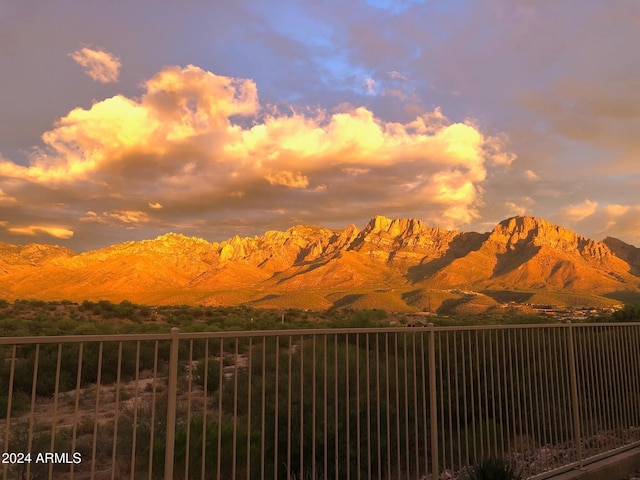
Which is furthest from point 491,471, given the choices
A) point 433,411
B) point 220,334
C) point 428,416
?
point 220,334

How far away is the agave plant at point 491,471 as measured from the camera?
5527mm

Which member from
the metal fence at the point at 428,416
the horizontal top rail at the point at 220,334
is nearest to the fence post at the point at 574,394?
the metal fence at the point at 428,416

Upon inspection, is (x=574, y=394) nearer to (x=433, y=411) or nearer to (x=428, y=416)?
(x=428, y=416)

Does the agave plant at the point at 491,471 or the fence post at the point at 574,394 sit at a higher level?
the fence post at the point at 574,394

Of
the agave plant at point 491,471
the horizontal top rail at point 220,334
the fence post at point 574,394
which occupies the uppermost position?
the horizontal top rail at point 220,334

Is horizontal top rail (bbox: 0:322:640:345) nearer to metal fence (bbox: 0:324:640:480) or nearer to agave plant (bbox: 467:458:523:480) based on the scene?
metal fence (bbox: 0:324:640:480)

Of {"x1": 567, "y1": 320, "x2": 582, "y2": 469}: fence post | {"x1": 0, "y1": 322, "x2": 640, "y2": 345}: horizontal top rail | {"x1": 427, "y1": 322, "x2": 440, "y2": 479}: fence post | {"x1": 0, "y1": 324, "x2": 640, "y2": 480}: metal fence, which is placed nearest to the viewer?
{"x1": 0, "y1": 322, "x2": 640, "y2": 345}: horizontal top rail

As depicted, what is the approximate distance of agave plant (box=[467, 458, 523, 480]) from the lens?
18.1 ft

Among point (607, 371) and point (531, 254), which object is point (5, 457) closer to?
point (607, 371)

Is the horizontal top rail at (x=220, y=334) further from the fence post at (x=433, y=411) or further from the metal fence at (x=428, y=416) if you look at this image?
the fence post at (x=433, y=411)

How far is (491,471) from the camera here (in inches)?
219

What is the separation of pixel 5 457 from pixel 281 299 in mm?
138048

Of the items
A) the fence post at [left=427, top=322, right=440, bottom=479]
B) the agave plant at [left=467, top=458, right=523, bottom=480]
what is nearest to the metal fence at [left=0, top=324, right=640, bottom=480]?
the fence post at [left=427, top=322, right=440, bottom=479]

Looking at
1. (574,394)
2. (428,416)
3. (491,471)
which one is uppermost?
(574,394)
